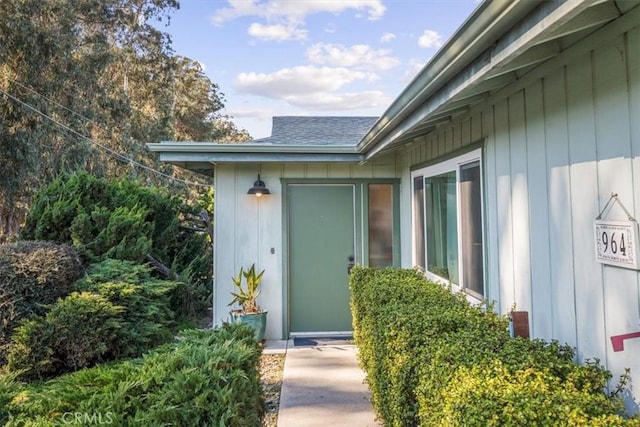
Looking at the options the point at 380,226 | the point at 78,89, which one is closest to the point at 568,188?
the point at 380,226

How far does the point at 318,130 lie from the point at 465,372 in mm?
5575

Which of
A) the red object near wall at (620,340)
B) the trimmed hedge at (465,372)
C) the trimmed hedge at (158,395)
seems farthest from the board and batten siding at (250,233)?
the red object near wall at (620,340)

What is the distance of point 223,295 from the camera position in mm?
5359

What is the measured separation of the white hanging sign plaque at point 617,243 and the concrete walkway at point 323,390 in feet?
7.23

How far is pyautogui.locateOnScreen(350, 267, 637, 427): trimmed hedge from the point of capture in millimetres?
1278

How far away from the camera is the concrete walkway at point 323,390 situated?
3146 mm

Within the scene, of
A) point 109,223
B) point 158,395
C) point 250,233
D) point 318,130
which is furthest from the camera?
point 318,130

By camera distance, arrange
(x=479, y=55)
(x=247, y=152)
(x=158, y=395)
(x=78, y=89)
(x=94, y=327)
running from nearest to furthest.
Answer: (x=158, y=395)
(x=479, y=55)
(x=94, y=327)
(x=247, y=152)
(x=78, y=89)

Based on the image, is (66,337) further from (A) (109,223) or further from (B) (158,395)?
(B) (158,395)

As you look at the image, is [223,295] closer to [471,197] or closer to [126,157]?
[471,197]

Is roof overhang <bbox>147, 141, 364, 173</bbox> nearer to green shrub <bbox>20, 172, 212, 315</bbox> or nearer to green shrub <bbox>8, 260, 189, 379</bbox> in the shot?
green shrub <bbox>20, 172, 212, 315</bbox>

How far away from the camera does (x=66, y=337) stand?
3.50 metres

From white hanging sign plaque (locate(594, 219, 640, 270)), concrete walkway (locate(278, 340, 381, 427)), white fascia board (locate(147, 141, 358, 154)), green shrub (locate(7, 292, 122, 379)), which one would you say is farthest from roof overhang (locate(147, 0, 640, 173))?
green shrub (locate(7, 292, 122, 379))

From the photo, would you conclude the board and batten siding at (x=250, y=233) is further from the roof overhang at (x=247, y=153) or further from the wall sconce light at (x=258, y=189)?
the roof overhang at (x=247, y=153)
